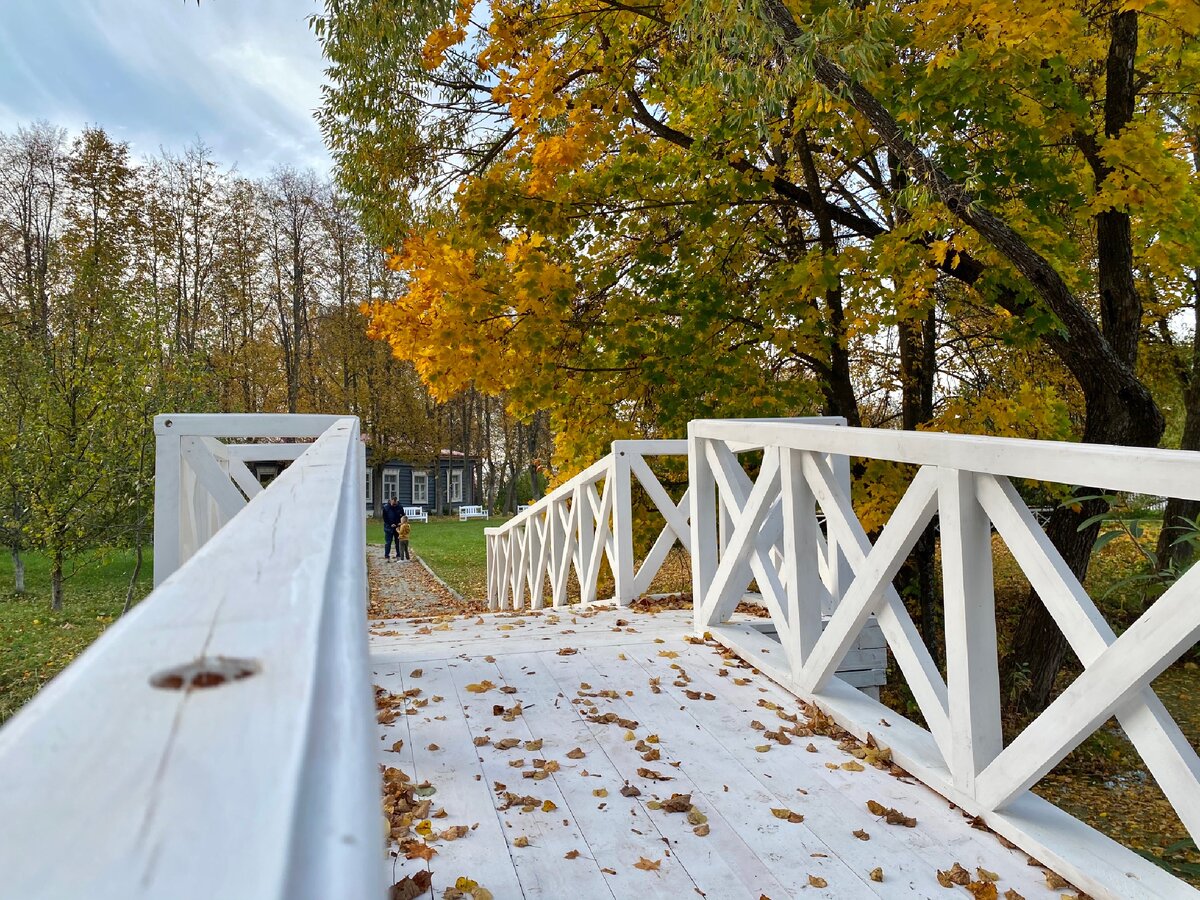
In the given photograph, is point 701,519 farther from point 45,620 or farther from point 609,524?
point 45,620

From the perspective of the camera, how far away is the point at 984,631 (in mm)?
2436

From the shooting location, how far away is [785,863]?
223 centimetres

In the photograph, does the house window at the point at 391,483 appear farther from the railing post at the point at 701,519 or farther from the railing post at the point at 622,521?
the railing post at the point at 701,519

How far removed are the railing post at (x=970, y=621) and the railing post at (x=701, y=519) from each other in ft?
6.55

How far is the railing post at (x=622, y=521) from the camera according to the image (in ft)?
18.7

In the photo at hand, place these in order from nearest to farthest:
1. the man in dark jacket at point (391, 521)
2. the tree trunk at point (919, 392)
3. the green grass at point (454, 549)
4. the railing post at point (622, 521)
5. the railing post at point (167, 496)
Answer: the railing post at point (167, 496)
the railing post at point (622, 521)
the tree trunk at point (919, 392)
the green grass at point (454, 549)
the man in dark jacket at point (391, 521)

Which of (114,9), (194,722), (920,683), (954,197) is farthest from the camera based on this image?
(114,9)

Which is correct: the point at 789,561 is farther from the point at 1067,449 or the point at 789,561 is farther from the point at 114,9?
the point at 114,9

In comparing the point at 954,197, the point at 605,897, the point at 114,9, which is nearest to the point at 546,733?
the point at 605,897

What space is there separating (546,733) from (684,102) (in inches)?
277

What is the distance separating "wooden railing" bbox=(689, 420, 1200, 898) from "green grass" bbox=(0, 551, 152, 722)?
210 inches

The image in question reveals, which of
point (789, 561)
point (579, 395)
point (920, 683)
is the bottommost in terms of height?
point (920, 683)

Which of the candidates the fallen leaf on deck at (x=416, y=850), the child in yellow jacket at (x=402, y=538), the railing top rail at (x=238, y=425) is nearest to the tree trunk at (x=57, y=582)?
the child in yellow jacket at (x=402, y=538)

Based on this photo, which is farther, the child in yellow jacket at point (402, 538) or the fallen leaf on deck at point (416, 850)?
the child in yellow jacket at point (402, 538)
